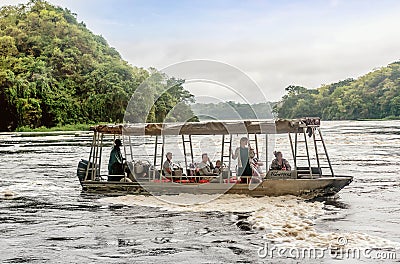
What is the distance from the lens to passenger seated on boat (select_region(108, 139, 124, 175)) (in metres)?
18.8

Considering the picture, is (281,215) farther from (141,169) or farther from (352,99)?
(352,99)

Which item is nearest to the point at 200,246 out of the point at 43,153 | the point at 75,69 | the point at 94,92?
the point at 43,153

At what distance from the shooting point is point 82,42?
111m

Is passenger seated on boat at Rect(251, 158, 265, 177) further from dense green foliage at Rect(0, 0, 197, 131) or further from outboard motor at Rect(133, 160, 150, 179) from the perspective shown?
dense green foliage at Rect(0, 0, 197, 131)

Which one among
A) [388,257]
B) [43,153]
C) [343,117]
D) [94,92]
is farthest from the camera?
[343,117]

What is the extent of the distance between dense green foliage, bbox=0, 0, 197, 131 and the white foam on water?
50.6 m

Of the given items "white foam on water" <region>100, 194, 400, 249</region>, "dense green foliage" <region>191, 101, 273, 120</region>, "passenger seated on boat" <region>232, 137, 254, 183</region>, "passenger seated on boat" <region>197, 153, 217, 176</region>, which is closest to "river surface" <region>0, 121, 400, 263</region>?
"white foam on water" <region>100, 194, 400, 249</region>

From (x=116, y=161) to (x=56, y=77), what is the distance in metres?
78.1

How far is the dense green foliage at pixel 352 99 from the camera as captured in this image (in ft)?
412

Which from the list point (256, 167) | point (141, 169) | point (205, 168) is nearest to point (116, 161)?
point (141, 169)

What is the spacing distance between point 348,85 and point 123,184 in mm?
136432

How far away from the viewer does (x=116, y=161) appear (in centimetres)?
1877

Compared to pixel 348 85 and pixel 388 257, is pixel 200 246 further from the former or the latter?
pixel 348 85

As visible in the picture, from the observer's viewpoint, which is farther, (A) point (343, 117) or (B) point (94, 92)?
(A) point (343, 117)
